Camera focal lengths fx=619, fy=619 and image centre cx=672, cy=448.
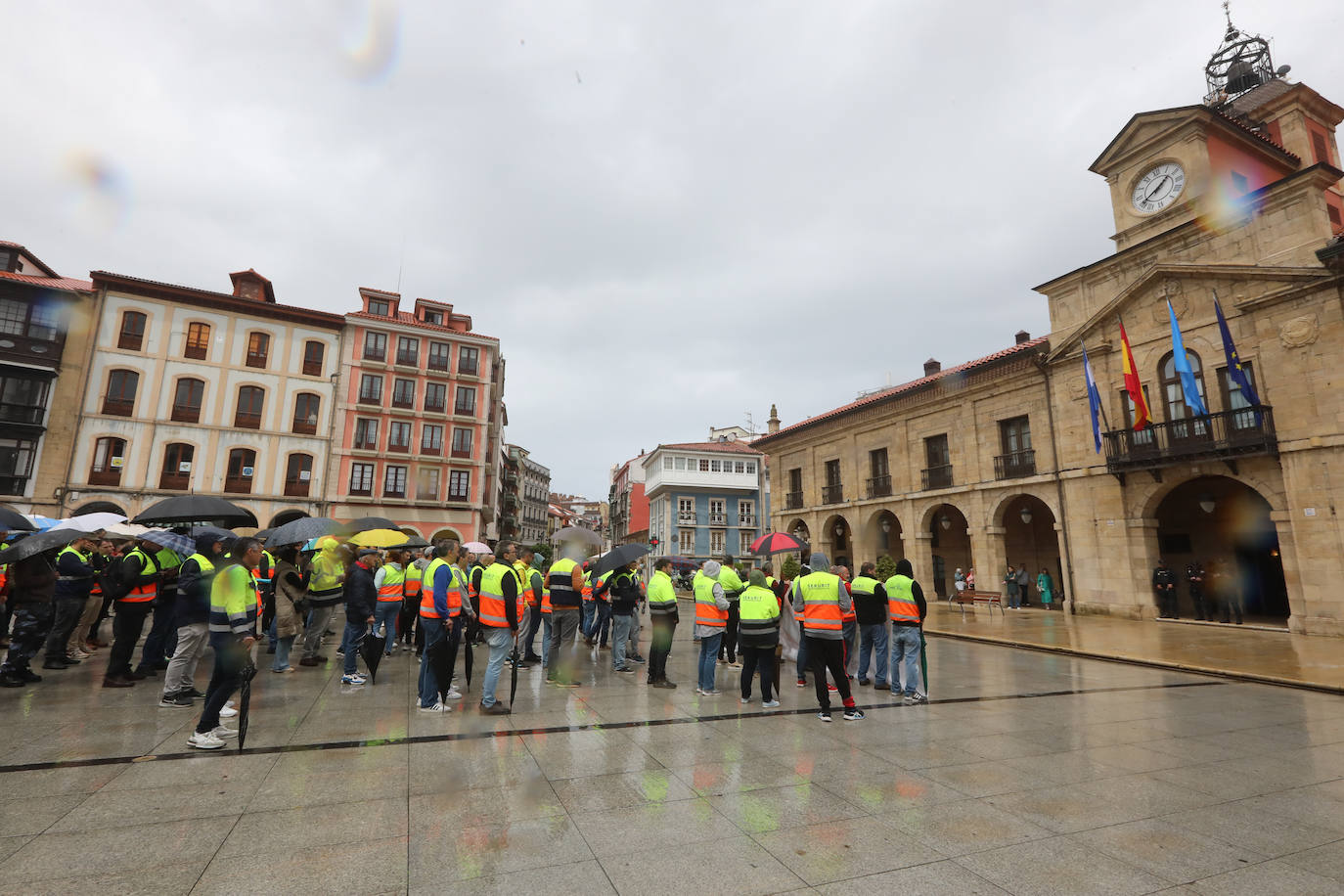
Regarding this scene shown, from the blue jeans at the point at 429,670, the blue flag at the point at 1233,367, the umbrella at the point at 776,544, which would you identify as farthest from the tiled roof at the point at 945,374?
the blue jeans at the point at 429,670

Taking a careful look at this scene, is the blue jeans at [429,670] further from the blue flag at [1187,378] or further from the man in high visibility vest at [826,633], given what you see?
the blue flag at [1187,378]

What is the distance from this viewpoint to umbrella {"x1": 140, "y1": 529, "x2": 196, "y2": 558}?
7691mm

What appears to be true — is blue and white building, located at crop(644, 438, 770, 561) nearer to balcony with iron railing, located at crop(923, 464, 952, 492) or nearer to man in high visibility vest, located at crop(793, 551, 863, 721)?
balcony with iron railing, located at crop(923, 464, 952, 492)

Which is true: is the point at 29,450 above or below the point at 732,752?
above

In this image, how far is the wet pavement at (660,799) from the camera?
133 inches

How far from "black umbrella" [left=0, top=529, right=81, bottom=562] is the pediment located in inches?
975

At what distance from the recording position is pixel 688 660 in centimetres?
1123

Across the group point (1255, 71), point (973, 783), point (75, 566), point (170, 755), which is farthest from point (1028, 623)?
point (1255, 71)

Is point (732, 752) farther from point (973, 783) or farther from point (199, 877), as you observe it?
point (199, 877)

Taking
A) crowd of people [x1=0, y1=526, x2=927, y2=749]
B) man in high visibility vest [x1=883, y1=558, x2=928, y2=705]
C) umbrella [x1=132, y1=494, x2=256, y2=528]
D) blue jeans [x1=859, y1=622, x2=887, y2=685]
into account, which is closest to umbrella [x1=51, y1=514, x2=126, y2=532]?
crowd of people [x1=0, y1=526, x2=927, y2=749]

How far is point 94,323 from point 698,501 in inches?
→ 1587

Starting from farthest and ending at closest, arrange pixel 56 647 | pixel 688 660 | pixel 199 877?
1. pixel 688 660
2. pixel 56 647
3. pixel 199 877

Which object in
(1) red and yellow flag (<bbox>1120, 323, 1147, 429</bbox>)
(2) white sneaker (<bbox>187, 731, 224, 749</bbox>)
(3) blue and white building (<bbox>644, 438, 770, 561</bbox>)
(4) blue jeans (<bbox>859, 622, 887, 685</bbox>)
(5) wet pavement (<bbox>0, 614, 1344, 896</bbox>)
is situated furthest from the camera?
(3) blue and white building (<bbox>644, 438, 770, 561</bbox>)

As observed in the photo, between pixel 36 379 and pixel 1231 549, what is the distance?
4675cm
